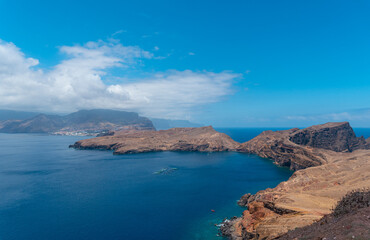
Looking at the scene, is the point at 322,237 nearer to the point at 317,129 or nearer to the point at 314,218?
the point at 314,218

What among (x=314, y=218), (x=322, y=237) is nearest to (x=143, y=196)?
(x=314, y=218)

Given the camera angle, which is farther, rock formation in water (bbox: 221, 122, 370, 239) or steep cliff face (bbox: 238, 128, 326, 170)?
steep cliff face (bbox: 238, 128, 326, 170)

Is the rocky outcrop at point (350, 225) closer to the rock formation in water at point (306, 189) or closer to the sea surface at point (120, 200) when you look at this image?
the rock formation in water at point (306, 189)

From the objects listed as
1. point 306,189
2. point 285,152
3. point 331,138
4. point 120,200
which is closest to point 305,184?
point 306,189

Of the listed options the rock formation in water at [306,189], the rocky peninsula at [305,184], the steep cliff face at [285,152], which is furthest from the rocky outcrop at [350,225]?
the steep cliff face at [285,152]

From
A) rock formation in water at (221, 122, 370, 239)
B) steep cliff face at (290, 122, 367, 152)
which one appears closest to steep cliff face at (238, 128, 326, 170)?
rock formation in water at (221, 122, 370, 239)

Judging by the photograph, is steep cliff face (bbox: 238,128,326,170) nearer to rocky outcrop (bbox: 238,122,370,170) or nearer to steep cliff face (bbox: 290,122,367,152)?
rocky outcrop (bbox: 238,122,370,170)
